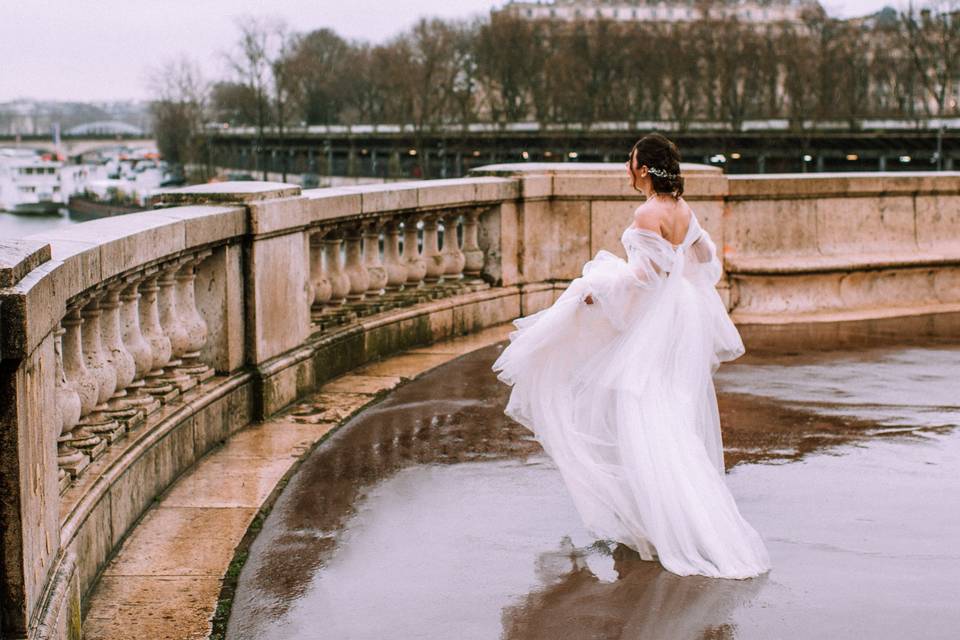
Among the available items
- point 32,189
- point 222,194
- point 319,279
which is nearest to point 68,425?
point 222,194

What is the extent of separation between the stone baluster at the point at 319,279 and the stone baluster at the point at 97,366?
311 cm

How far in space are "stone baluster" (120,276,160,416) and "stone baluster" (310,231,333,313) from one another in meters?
2.51

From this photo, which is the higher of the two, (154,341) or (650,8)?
(650,8)

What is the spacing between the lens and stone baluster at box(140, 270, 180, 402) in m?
5.93

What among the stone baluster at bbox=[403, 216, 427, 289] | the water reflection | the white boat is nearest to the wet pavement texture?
the water reflection

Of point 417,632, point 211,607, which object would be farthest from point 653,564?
point 211,607

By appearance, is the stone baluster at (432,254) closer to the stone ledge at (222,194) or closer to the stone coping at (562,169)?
the stone coping at (562,169)

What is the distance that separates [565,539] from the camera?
16.9 feet

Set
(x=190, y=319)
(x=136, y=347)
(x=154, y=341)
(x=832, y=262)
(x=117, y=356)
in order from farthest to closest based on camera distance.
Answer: (x=832, y=262)
(x=190, y=319)
(x=154, y=341)
(x=136, y=347)
(x=117, y=356)

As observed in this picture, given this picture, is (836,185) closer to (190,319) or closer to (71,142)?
(190,319)

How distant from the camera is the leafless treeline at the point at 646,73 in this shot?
10394cm

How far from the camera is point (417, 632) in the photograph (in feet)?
13.8

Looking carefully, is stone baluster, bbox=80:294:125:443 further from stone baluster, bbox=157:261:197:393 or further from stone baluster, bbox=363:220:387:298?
stone baluster, bbox=363:220:387:298

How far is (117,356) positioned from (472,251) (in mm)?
5326
